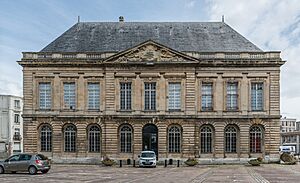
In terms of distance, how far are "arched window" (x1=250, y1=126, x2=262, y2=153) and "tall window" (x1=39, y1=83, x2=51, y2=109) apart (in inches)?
857

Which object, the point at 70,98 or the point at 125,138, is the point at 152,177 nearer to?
the point at 125,138

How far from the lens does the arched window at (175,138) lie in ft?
164

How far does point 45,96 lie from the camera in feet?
166

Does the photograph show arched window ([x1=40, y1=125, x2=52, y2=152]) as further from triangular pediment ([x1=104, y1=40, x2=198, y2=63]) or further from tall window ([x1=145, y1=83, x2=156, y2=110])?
tall window ([x1=145, y1=83, x2=156, y2=110])

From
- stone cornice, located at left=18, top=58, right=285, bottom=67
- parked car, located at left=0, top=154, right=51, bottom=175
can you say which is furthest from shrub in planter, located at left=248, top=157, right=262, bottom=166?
parked car, located at left=0, top=154, right=51, bottom=175

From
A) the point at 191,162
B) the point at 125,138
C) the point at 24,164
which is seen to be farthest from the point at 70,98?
the point at 24,164

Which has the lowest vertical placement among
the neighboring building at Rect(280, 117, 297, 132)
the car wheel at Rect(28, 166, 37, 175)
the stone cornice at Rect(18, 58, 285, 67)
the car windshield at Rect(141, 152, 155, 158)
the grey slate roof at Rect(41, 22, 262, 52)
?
the neighboring building at Rect(280, 117, 297, 132)

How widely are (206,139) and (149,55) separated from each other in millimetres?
10720

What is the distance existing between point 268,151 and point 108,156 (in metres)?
16.8

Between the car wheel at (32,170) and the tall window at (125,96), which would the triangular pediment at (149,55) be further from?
the car wheel at (32,170)

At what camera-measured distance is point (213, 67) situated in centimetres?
5000

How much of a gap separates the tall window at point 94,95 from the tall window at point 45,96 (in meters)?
4.32

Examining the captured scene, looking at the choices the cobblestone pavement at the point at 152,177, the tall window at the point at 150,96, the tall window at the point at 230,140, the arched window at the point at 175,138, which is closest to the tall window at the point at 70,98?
the tall window at the point at 150,96

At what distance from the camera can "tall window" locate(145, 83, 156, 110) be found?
165 feet
